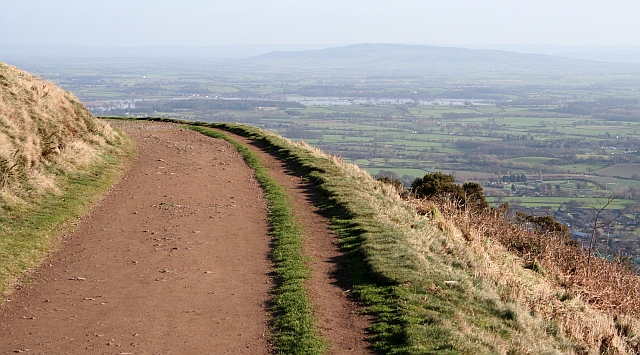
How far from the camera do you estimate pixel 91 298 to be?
7.91 m

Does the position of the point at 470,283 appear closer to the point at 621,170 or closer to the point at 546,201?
the point at 546,201

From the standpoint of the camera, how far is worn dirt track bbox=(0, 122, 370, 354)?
6840 millimetres

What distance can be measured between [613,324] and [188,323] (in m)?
5.60

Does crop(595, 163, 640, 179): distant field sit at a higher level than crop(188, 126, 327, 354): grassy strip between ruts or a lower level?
lower

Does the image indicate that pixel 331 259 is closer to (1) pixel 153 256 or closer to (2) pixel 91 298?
(1) pixel 153 256

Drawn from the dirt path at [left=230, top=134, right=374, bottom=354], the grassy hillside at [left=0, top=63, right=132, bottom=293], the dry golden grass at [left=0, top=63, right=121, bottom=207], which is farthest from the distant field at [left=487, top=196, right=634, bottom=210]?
the dirt path at [left=230, top=134, right=374, bottom=354]

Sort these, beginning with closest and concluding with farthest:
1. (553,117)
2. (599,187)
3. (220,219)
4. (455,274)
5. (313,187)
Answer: (455,274), (220,219), (313,187), (599,187), (553,117)

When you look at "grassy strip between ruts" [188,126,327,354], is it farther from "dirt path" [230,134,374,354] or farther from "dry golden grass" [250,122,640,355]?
"dry golden grass" [250,122,640,355]

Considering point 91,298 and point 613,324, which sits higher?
point 91,298

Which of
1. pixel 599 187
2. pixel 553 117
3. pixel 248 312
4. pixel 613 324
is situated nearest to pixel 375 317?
pixel 248 312

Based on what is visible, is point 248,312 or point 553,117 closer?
point 248,312

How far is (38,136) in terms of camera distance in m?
15.6

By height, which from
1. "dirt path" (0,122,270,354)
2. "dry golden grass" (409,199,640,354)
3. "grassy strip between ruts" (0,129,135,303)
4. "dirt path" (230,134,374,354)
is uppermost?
"grassy strip between ruts" (0,129,135,303)

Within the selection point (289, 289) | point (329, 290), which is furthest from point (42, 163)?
point (329, 290)
